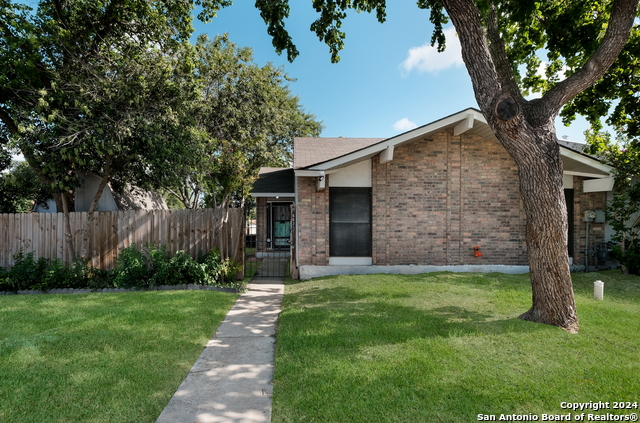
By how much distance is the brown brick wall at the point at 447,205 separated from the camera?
29.8 ft

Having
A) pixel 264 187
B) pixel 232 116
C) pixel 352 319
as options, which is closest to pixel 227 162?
pixel 264 187

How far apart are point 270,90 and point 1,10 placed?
9888 mm

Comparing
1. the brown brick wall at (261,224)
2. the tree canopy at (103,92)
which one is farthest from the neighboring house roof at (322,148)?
the brown brick wall at (261,224)

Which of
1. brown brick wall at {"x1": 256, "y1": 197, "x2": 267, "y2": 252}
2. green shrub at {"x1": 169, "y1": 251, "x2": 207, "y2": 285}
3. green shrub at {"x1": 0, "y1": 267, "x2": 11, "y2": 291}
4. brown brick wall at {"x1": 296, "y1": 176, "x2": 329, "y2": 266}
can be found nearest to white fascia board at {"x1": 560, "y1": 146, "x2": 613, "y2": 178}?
brown brick wall at {"x1": 296, "y1": 176, "x2": 329, "y2": 266}

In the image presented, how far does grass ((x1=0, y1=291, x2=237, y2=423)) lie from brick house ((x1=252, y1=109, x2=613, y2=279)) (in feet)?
12.4

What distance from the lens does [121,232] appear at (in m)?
8.34

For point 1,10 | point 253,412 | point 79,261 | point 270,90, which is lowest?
point 253,412

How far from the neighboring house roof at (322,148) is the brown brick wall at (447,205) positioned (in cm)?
210

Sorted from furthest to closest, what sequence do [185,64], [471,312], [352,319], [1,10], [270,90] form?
[270,90], [185,64], [1,10], [471,312], [352,319]

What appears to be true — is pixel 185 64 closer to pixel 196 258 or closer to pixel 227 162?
pixel 227 162

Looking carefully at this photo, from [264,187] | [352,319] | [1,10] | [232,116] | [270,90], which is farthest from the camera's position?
[270,90]

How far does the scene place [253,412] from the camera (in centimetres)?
277

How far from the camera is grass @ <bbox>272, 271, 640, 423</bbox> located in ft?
8.96

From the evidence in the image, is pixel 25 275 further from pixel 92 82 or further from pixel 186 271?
pixel 92 82
